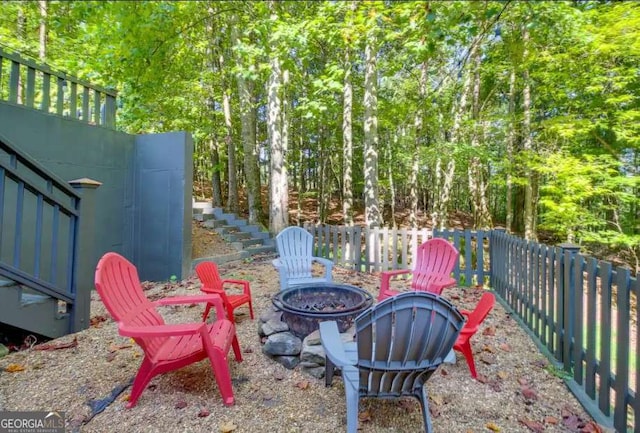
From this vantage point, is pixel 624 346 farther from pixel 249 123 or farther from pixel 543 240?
pixel 543 240

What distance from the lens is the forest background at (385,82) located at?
1571 millimetres

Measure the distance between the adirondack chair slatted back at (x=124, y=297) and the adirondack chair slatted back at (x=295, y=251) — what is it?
192 cm

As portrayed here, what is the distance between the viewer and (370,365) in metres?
1.76

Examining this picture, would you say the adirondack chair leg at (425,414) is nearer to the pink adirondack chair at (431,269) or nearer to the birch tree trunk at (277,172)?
the pink adirondack chair at (431,269)

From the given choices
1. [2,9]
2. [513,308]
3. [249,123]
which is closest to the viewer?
[2,9]

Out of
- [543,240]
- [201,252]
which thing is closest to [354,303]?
[201,252]

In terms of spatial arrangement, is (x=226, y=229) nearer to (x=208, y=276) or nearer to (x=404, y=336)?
(x=208, y=276)

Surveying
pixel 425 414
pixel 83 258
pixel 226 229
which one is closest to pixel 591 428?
pixel 425 414

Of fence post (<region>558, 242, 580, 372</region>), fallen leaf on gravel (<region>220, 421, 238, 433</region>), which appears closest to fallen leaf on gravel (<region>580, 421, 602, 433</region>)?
fence post (<region>558, 242, 580, 372</region>)

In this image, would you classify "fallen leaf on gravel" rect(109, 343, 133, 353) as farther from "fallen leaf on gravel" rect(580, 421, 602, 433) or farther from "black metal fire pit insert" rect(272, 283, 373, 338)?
"fallen leaf on gravel" rect(580, 421, 602, 433)

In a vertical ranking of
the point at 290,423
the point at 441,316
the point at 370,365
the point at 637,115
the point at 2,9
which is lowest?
the point at 290,423

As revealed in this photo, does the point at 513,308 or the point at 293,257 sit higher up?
the point at 293,257

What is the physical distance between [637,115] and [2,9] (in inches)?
381

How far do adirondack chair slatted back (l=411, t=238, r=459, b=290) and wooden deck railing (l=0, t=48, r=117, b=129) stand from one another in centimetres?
483
